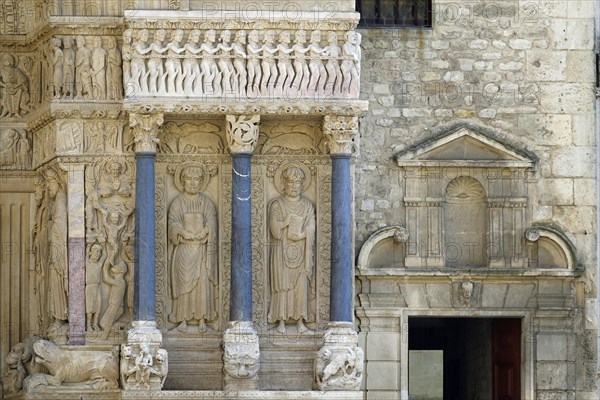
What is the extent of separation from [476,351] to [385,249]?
2406 mm

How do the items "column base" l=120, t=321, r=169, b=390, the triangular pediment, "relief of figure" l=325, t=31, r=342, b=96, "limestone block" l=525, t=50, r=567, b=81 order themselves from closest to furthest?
1. "column base" l=120, t=321, r=169, b=390
2. "relief of figure" l=325, t=31, r=342, b=96
3. the triangular pediment
4. "limestone block" l=525, t=50, r=567, b=81

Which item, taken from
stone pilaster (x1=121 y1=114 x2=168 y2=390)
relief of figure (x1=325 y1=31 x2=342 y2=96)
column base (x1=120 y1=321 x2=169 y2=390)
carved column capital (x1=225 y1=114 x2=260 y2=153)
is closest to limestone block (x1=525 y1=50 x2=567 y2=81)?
relief of figure (x1=325 y1=31 x2=342 y2=96)

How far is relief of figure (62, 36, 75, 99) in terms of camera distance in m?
19.6

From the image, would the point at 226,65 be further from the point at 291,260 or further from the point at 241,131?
the point at 291,260

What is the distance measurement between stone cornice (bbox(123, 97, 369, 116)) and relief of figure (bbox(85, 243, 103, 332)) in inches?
55.3

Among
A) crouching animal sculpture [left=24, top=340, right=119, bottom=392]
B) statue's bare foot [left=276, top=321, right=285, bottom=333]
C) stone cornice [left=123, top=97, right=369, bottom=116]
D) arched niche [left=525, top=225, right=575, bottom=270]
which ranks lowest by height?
crouching animal sculpture [left=24, top=340, right=119, bottom=392]

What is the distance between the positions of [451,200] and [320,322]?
209 cm

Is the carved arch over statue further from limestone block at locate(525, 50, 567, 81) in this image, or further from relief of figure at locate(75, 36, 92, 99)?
relief of figure at locate(75, 36, 92, 99)

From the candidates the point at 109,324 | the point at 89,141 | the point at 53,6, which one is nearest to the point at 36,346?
the point at 109,324

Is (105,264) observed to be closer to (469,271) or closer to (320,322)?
(320,322)

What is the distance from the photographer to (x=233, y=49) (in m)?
19.4

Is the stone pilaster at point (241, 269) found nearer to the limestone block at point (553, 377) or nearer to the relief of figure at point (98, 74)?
the relief of figure at point (98, 74)

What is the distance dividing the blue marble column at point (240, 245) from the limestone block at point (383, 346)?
1749 mm

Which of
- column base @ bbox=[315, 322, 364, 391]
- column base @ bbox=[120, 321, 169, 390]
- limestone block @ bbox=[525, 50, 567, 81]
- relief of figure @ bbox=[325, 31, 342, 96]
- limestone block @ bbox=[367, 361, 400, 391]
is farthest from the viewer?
limestone block @ bbox=[525, 50, 567, 81]
